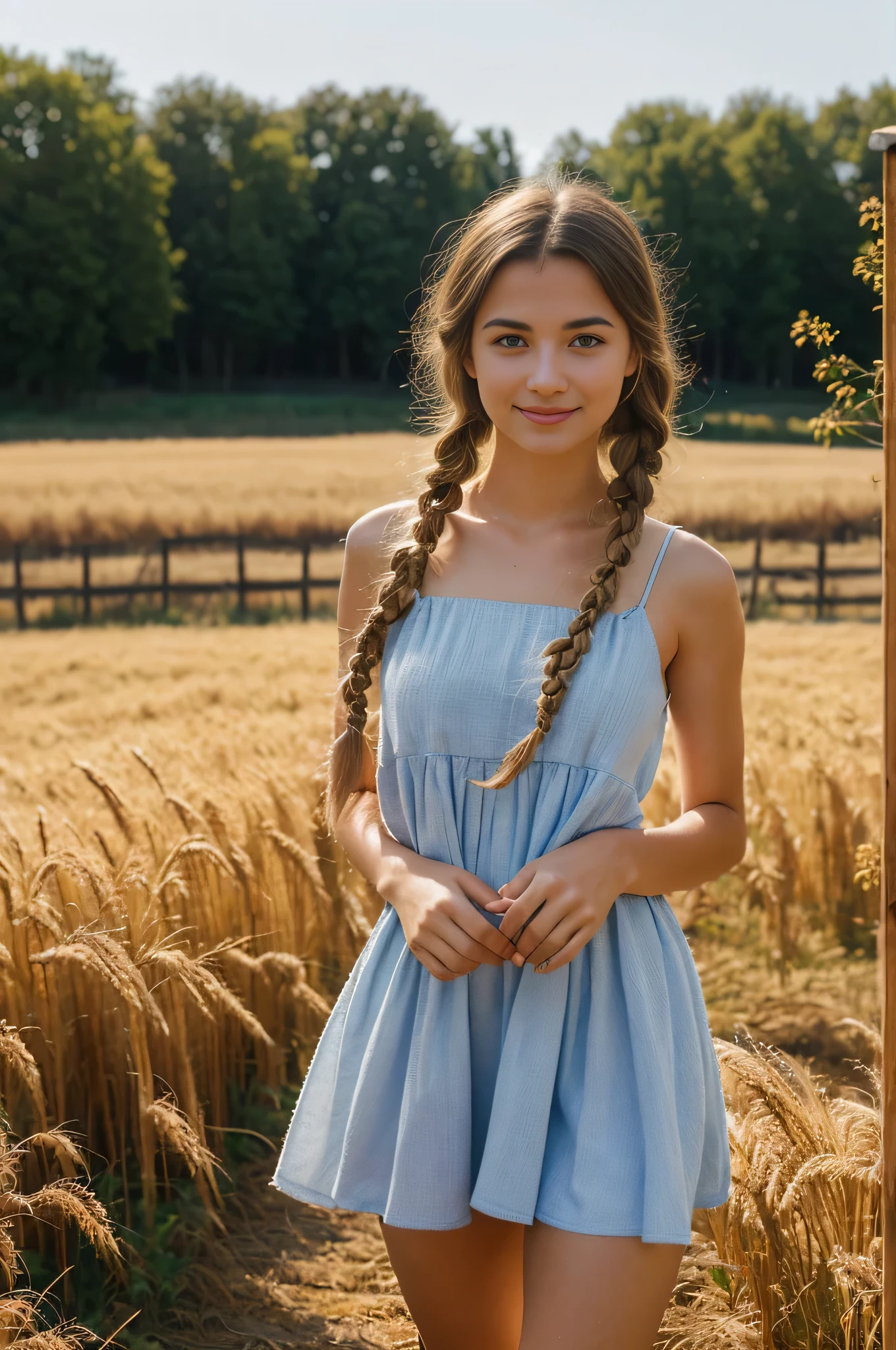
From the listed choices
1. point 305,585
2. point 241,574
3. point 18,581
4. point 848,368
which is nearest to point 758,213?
point 305,585

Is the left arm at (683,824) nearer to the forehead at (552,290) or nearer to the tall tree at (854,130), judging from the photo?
the forehead at (552,290)

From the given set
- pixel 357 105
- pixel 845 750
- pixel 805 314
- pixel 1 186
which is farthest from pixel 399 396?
pixel 805 314

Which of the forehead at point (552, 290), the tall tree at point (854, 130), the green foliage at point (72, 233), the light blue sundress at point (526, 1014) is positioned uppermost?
the tall tree at point (854, 130)

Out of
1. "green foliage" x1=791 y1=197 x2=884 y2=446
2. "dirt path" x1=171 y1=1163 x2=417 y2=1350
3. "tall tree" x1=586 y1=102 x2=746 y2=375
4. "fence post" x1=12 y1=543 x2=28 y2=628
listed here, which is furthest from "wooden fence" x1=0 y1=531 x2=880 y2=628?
"dirt path" x1=171 y1=1163 x2=417 y2=1350

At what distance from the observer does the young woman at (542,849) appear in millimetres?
1162

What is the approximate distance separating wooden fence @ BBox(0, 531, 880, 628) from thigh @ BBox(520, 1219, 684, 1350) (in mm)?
3825

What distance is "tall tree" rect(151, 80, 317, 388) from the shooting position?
7059mm

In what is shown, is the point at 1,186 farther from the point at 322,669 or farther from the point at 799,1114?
the point at 799,1114

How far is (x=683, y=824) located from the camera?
4.30ft

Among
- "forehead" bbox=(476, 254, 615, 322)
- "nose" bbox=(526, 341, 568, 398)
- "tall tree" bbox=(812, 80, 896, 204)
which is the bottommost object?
"nose" bbox=(526, 341, 568, 398)

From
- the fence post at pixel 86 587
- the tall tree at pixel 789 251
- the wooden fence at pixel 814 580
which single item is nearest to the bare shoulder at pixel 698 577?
the fence post at pixel 86 587

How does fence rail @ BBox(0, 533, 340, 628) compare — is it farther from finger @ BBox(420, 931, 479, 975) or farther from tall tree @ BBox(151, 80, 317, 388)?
finger @ BBox(420, 931, 479, 975)

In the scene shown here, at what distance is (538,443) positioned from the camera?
128 cm

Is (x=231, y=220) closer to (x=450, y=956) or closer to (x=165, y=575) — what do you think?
(x=165, y=575)
